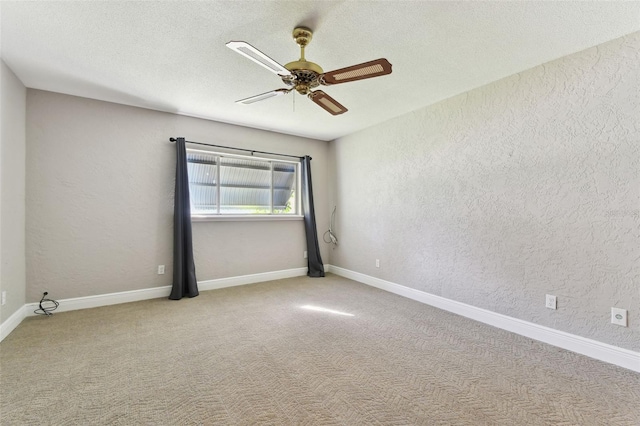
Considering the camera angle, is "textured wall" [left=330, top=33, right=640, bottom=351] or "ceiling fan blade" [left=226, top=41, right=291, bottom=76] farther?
"textured wall" [left=330, top=33, right=640, bottom=351]

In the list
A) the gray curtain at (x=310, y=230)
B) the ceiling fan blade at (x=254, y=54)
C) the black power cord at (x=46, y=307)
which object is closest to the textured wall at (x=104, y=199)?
the black power cord at (x=46, y=307)

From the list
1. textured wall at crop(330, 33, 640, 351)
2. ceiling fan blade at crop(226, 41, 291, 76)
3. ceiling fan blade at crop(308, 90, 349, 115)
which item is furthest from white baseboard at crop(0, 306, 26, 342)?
textured wall at crop(330, 33, 640, 351)

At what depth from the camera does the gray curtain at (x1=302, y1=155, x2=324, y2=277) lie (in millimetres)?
4836

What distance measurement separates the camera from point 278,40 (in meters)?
2.16

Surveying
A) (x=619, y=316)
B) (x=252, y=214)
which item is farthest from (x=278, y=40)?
(x=619, y=316)

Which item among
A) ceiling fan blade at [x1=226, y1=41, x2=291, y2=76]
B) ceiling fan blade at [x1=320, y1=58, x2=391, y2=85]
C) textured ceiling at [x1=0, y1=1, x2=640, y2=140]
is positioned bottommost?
ceiling fan blade at [x1=320, y1=58, x2=391, y2=85]

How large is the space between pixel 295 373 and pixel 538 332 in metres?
2.20

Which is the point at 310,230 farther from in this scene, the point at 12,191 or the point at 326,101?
the point at 12,191

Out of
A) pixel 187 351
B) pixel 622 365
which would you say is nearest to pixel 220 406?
pixel 187 351

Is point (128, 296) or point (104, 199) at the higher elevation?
point (104, 199)

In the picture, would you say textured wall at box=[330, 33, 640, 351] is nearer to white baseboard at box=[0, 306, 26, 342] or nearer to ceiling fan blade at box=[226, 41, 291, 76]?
ceiling fan blade at box=[226, 41, 291, 76]

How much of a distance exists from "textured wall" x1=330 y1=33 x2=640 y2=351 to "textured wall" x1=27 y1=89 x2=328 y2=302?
2.73 m

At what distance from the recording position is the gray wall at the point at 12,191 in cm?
252

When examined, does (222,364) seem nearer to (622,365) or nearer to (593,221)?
(622,365)
